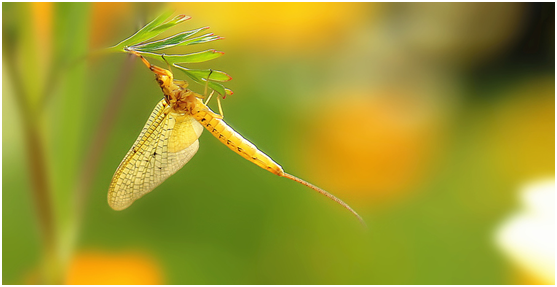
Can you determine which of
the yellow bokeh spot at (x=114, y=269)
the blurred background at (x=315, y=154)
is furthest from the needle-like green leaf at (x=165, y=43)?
the yellow bokeh spot at (x=114, y=269)

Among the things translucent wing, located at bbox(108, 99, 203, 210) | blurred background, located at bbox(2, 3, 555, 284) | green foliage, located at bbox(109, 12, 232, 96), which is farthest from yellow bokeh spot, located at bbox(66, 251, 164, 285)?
green foliage, located at bbox(109, 12, 232, 96)

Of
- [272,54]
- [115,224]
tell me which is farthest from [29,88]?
[272,54]

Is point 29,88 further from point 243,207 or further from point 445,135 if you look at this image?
point 445,135

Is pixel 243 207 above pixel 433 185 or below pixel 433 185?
below

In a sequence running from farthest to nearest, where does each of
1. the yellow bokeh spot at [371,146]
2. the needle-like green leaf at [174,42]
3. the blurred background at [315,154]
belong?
the yellow bokeh spot at [371,146] < the blurred background at [315,154] < the needle-like green leaf at [174,42]

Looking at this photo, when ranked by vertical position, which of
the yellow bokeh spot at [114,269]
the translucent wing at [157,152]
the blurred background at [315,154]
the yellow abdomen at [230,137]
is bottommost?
the yellow bokeh spot at [114,269]

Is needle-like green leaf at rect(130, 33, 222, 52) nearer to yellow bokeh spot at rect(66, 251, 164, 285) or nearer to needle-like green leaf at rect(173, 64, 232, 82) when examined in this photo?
needle-like green leaf at rect(173, 64, 232, 82)

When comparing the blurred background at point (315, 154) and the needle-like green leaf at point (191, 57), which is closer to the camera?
the needle-like green leaf at point (191, 57)

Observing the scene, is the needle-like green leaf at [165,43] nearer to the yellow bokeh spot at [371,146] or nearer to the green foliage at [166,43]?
the green foliage at [166,43]
